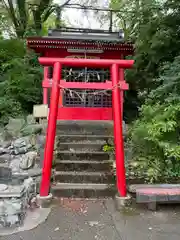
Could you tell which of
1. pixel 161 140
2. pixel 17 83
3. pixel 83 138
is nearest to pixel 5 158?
pixel 83 138

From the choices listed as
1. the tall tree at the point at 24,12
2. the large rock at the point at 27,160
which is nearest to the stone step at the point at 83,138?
the large rock at the point at 27,160

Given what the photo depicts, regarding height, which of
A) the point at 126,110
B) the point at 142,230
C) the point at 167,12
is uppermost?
the point at 167,12

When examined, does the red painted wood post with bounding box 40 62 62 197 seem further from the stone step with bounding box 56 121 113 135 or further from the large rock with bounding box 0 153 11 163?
the stone step with bounding box 56 121 113 135

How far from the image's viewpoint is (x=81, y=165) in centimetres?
562

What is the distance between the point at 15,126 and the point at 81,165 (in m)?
2.74

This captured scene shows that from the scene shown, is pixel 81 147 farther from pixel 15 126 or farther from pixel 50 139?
pixel 15 126

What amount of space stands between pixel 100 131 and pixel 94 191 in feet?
7.39

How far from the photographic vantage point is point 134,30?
9391 millimetres

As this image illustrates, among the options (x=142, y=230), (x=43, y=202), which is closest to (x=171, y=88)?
(x=142, y=230)

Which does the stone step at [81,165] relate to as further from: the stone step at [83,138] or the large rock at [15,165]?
the large rock at [15,165]

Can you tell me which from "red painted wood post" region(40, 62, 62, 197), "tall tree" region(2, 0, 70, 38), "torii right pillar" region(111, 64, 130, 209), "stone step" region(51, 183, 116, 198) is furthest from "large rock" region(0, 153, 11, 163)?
"tall tree" region(2, 0, 70, 38)

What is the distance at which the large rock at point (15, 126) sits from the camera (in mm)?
7116

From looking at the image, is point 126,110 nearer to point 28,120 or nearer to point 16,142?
point 28,120

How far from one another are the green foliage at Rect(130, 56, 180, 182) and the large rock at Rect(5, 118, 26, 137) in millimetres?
3330
